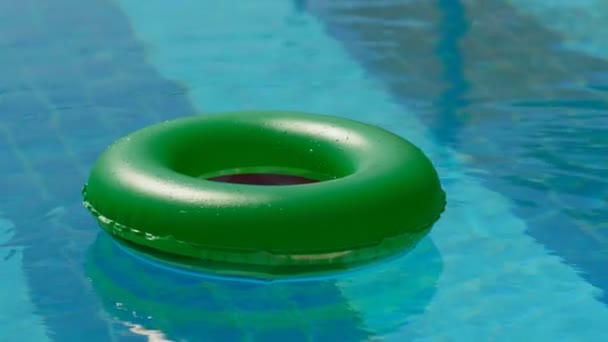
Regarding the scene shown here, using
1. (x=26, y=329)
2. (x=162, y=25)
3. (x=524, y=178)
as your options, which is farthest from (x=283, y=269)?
(x=162, y=25)

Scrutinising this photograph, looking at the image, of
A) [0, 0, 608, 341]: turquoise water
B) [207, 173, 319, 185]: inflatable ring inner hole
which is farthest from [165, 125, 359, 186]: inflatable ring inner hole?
[0, 0, 608, 341]: turquoise water

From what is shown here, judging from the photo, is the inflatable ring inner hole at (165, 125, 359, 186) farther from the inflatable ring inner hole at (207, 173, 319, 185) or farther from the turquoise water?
the turquoise water

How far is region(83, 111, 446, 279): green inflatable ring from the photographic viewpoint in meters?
2.82

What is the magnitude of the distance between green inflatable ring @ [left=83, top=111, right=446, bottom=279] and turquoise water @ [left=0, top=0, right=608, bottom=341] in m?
0.13

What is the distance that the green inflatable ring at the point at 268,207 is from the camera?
2.82 metres

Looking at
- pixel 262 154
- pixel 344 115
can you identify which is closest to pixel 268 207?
pixel 262 154

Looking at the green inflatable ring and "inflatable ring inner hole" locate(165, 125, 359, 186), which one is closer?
the green inflatable ring

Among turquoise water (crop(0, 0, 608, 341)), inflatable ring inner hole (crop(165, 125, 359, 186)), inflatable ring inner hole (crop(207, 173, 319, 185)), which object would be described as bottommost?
turquoise water (crop(0, 0, 608, 341))

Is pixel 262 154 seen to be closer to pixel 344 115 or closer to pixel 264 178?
pixel 264 178

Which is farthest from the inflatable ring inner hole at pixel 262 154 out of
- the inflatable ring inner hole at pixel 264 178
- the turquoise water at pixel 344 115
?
the turquoise water at pixel 344 115

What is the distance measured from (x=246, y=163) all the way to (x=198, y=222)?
1.77ft

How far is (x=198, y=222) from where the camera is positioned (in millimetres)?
2820

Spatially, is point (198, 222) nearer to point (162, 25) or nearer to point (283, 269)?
point (283, 269)

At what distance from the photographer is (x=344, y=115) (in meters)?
4.38
